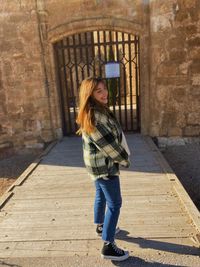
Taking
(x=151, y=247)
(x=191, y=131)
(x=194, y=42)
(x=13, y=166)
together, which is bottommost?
(x=13, y=166)

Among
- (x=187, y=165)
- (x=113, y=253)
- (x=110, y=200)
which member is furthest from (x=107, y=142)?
(x=187, y=165)

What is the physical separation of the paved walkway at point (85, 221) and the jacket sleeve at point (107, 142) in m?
1.12

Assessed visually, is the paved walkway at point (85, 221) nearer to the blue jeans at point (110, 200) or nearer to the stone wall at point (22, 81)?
the blue jeans at point (110, 200)

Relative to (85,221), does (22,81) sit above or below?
above

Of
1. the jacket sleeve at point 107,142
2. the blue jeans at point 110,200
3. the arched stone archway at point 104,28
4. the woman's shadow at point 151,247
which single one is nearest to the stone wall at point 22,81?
the arched stone archway at point 104,28

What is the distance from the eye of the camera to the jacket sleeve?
2869 millimetres

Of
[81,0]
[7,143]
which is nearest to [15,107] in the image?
[7,143]

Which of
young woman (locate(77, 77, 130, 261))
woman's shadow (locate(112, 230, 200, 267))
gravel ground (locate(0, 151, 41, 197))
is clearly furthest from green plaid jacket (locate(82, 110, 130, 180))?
gravel ground (locate(0, 151, 41, 197))

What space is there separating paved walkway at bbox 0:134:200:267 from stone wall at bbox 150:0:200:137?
1.95m

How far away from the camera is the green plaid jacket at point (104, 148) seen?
9.42 ft

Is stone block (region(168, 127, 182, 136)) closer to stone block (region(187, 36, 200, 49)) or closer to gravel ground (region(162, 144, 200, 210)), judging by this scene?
gravel ground (region(162, 144, 200, 210))

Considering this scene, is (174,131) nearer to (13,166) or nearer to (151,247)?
(13,166)

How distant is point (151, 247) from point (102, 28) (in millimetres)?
5349

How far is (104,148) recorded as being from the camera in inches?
113
